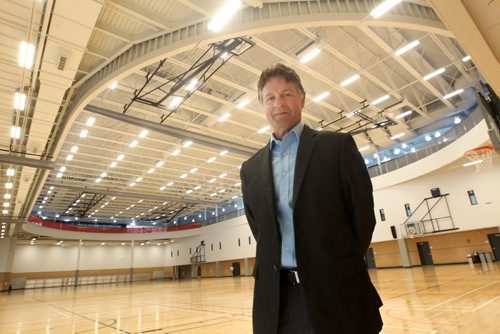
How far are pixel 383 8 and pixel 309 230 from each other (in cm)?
938

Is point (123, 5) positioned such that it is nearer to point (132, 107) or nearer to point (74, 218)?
point (132, 107)

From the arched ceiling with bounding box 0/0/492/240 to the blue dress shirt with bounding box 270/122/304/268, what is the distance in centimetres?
775

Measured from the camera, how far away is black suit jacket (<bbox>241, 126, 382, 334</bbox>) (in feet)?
4.17

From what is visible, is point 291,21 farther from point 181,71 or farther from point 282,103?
point 282,103

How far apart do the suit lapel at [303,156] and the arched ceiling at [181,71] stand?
7.85 m

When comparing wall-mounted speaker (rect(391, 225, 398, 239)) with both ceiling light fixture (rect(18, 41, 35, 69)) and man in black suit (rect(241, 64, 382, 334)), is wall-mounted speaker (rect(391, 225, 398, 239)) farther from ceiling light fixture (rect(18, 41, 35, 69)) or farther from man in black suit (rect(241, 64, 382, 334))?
man in black suit (rect(241, 64, 382, 334))

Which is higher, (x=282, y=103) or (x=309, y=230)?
(x=282, y=103)

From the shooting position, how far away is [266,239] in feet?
5.01

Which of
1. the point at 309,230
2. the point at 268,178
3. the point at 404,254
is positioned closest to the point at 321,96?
the point at 404,254

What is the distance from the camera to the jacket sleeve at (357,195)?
1.42 metres

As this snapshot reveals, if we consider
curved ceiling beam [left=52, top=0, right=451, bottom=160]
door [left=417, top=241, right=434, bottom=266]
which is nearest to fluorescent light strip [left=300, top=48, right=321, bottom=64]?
curved ceiling beam [left=52, top=0, right=451, bottom=160]

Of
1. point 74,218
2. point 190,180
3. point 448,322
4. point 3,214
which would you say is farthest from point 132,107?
point 74,218

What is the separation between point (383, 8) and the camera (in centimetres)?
866

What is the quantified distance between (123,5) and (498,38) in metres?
9.90
